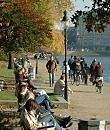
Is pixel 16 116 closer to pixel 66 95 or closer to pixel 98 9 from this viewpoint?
pixel 98 9

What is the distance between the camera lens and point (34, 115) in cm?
1146

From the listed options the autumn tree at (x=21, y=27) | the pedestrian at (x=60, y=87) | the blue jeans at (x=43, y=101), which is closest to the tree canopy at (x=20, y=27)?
the autumn tree at (x=21, y=27)

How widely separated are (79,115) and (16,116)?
13.1ft

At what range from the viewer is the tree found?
37.3ft

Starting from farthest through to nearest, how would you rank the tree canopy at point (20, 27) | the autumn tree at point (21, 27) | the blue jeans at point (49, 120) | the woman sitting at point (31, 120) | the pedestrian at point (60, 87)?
the autumn tree at point (21, 27) → the tree canopy at point (20, 27) → the pedestrian at point (60, 87) → the blue jeans at point (49, 120) → the woman sitting at point (31, 120)

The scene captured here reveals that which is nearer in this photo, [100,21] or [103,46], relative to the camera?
[100,21]

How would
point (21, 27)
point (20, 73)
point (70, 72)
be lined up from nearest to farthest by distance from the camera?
point (20, 73) → point (21, 27) → point (70, 72)

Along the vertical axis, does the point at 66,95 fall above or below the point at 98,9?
below

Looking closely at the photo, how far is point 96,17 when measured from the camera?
11.7 m

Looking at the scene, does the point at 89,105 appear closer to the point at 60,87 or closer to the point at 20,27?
the point at 60,87

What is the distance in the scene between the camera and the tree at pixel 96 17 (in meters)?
11.4

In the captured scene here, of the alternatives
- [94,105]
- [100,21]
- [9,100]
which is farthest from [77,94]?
[100,21]

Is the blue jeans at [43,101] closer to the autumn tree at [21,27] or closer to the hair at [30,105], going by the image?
the hair at [30,105]

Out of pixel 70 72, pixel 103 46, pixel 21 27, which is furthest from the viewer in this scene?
pixel 103 46
